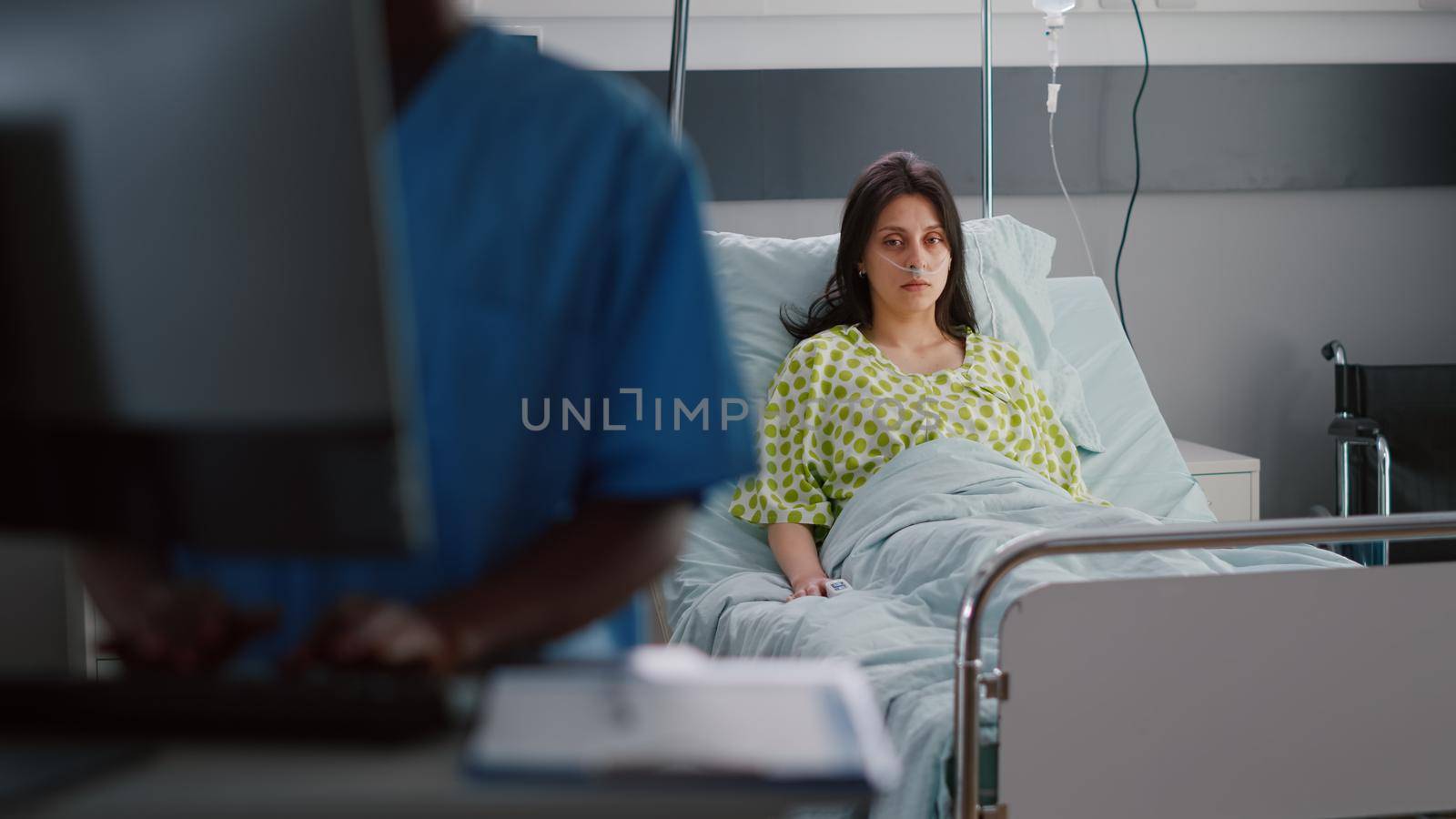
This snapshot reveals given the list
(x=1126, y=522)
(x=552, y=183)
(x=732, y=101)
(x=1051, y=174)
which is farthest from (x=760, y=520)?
(x=552, y=183)

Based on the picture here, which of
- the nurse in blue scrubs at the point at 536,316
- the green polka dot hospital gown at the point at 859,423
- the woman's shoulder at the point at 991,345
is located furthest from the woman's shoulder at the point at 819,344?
the nurse in blue scrubs at the point at 536,316

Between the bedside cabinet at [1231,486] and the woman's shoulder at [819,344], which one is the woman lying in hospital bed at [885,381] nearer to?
the woman's shoulder at [819,344]

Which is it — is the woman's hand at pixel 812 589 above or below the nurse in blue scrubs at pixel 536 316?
below

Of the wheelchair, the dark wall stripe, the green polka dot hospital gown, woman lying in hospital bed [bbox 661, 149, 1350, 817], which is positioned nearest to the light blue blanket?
woman lying in hospital bed [bbox 661, 149, 1350, 817]

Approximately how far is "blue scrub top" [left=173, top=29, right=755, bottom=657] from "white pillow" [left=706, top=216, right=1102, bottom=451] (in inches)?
74.6

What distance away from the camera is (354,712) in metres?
0.50

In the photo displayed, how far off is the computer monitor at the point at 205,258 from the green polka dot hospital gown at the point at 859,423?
1.87 meters

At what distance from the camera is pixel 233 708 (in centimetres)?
51

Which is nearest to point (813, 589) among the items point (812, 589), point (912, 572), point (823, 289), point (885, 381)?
point (812, 589)

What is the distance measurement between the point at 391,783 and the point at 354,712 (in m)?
0.05

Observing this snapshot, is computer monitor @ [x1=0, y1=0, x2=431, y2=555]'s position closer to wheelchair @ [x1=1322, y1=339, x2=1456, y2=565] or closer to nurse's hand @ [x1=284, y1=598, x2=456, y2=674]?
nurse's hand @ [x1=284, y1=598, x2=456, y2=674]

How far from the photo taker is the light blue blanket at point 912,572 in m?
1.57

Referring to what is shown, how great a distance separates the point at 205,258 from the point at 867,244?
7.32 ft

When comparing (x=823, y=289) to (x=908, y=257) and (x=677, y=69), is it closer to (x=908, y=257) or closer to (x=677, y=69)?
(x=908, y=257)
